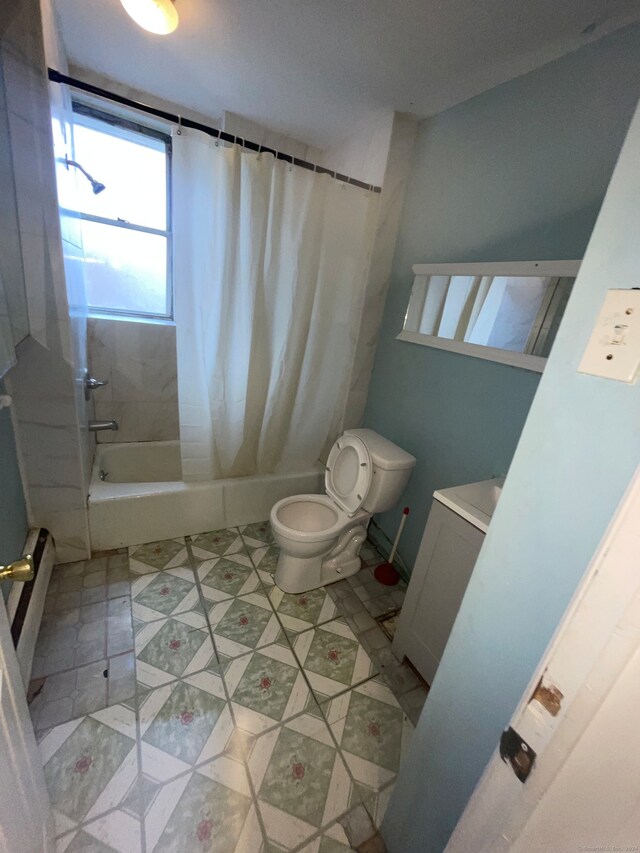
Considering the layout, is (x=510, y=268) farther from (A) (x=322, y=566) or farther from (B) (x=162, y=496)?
(B) (x=162, y=496)

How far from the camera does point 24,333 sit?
1.23 meters

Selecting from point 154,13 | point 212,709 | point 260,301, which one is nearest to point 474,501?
point 212,709

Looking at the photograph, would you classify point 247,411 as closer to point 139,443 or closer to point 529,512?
point 139,443

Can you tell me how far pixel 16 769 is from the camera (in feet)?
1.85

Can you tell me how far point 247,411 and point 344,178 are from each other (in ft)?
4.31

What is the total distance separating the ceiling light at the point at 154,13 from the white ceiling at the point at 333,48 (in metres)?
0.09

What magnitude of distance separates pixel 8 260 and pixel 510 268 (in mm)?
1785

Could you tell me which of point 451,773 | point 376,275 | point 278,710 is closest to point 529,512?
point 451,773

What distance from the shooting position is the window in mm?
1876

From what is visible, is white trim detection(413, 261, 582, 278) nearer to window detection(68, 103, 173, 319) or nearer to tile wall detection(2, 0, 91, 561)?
tile wall detection(2, 0, 91, 561)

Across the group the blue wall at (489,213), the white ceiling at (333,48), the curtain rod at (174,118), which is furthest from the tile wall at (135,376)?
the blue wall at (489,213)

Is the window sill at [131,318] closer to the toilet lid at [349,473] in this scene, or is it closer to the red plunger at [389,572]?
the toilet lid at [349,473]

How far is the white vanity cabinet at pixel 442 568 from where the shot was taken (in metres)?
1.13

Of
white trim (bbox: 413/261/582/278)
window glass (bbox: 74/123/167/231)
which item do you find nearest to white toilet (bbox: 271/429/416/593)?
white trim (bbox: 413/261/582/278)
